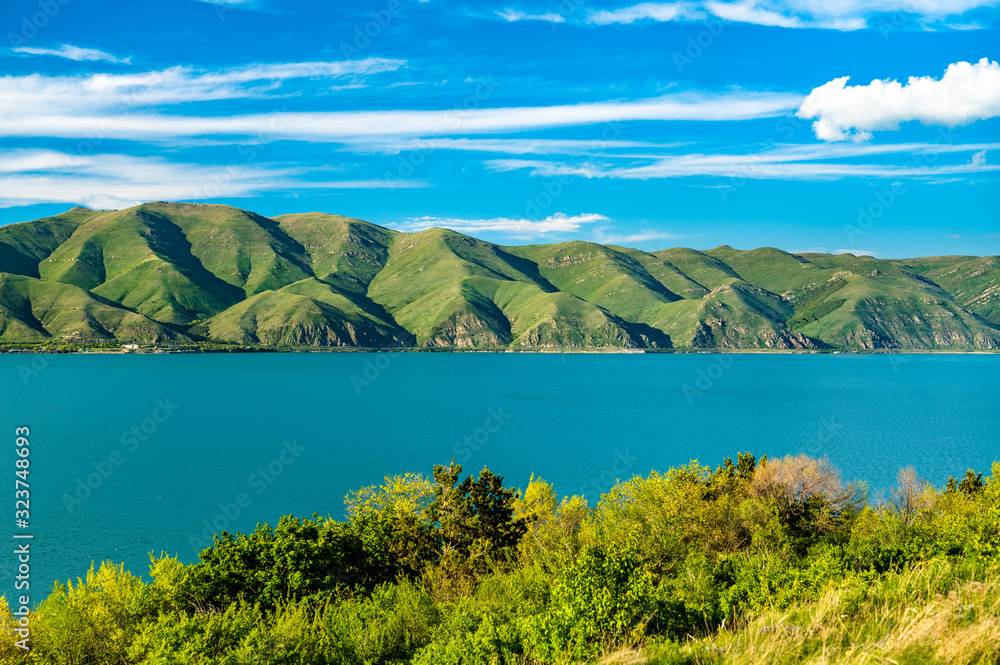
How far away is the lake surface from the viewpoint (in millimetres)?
64750

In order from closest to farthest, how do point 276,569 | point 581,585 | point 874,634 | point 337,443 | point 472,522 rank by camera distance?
point 874,634, point 581,585, point 276,569, point 472,522, point 337,443

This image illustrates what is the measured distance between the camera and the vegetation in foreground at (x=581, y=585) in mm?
14148

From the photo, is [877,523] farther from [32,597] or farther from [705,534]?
[32,597]

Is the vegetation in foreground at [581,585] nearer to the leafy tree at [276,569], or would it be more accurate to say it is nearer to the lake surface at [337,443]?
the leafy tree at [276,569]

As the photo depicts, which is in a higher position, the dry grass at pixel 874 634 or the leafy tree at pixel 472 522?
the dry grass at pixel 874 634

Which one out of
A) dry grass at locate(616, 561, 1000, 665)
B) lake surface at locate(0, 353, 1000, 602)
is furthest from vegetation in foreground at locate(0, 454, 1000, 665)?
lake surface at locate(0, 353, 1000, 602)

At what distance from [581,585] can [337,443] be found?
93.8 metres

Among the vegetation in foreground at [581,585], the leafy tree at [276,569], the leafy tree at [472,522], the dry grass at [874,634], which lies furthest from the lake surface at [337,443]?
the dry grass at [874,634]

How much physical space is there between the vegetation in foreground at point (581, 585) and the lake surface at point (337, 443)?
22.0 metres

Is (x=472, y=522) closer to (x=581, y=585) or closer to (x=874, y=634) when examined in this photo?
(x=581, y=585)

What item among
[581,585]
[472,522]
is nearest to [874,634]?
A: [581,585]

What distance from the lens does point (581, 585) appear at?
2016 centimetres

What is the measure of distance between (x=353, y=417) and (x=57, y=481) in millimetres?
64952

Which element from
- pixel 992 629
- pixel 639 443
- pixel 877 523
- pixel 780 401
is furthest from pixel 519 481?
pixel 780 401
